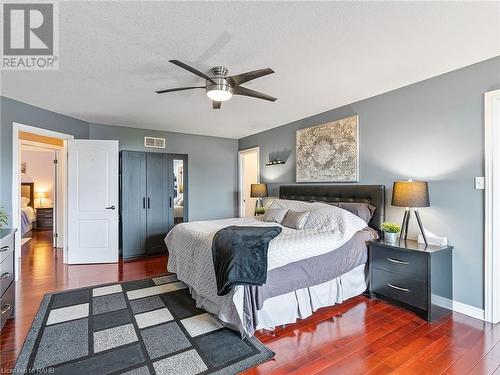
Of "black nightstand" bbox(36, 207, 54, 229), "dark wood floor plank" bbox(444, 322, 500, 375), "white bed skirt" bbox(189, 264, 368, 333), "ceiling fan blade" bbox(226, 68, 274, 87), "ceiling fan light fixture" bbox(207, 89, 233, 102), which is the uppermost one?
"ceiling fan blade" bbox(226, 68, 274, 87)

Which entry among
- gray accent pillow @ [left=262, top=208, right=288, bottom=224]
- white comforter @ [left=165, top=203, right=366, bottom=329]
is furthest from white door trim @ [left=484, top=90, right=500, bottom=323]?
gray accent pillow @ [left=262, top=208, right=288, bottom=224]

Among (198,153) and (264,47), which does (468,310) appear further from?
(198,153)

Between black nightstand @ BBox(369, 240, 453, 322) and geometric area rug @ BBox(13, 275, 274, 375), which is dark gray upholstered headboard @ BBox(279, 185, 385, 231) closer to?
black nightstand @ BBox(369, 240, 453, 322)

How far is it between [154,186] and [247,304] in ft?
11.4

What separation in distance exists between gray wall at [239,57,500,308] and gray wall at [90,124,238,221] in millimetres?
3514

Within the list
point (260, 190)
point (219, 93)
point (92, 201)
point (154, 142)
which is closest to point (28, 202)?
point (92, 201)

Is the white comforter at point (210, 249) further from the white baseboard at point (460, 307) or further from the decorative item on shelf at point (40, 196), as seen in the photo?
the decorative item on shelf at point (40, 196)

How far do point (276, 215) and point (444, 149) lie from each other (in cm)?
215

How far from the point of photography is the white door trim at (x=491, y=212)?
7.98ft

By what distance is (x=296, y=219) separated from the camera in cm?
335

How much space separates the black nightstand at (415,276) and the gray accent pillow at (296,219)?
2.76ft

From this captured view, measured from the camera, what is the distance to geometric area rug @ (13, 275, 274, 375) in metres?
1.82

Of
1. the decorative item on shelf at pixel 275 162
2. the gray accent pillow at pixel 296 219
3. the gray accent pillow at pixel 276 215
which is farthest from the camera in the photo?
the decorative item on shelf at pixel 275 162

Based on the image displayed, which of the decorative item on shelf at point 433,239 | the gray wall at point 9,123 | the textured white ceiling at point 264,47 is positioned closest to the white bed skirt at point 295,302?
the decorative item on shelf at point 433,239
